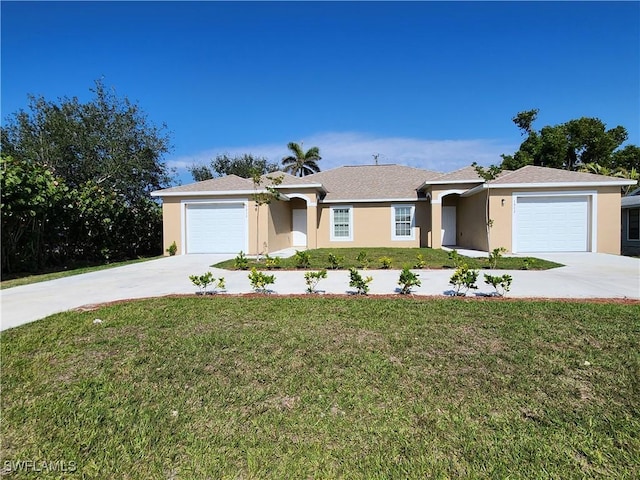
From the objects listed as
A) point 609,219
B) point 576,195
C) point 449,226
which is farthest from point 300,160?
point 609,219

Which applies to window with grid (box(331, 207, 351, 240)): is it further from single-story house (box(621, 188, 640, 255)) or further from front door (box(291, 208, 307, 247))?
single-story house (box(621, 188, 640, 255))

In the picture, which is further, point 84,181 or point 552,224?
point 84,181

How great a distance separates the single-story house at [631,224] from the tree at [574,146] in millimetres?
10916

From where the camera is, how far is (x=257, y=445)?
8.80 feet

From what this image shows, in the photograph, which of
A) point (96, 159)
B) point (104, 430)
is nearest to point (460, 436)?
point (104, 430)

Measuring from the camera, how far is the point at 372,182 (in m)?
22.7

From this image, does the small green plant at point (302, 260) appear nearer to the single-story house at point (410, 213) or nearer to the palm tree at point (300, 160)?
the single-story house at point (410, 213)

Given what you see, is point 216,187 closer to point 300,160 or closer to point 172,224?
point 172,224

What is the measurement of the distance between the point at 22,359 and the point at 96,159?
1807cm

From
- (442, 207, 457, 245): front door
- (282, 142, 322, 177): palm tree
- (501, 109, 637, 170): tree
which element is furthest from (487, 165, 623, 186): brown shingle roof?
(282, 142, 322, 177): palm tree

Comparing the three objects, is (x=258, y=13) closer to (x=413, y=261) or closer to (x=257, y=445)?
(x=413, y=261)

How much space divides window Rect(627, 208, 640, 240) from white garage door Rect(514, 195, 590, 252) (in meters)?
4.47

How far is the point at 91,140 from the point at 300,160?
22.1 meters

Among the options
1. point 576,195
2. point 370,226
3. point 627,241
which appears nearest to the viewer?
point 576,195
